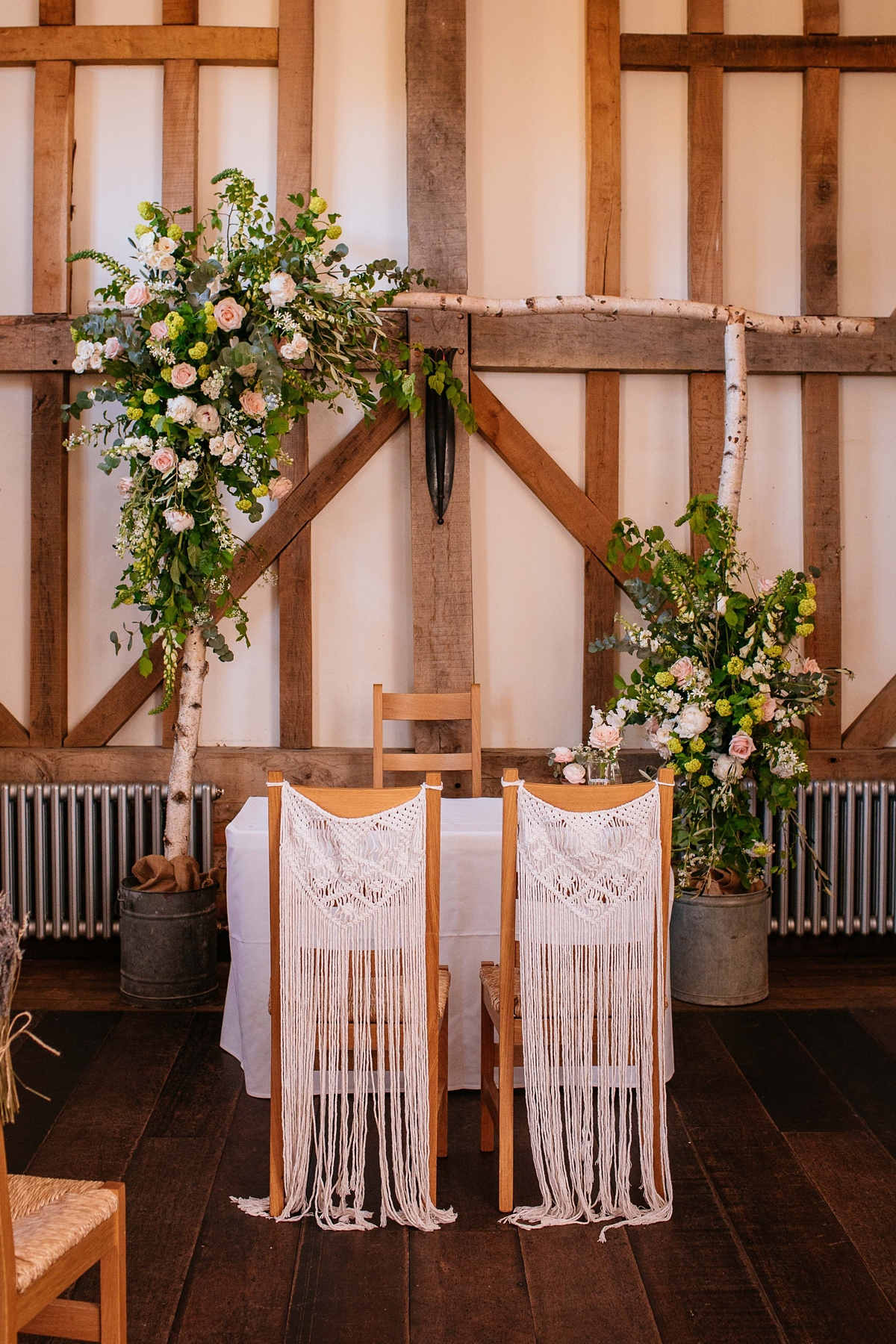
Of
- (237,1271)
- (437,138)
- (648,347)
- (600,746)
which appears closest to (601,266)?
(648,347)

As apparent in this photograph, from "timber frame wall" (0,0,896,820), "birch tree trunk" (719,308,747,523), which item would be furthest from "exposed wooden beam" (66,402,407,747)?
"birch tree trunk" (719,308,747,523)

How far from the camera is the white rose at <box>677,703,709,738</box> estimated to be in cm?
332

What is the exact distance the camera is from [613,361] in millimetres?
4027

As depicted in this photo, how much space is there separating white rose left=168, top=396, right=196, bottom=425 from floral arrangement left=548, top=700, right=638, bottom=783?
162 centimetres

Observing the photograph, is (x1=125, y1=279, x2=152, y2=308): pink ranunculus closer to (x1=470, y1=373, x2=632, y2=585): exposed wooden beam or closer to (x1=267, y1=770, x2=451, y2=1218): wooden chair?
(x1=470, y1=373, x2=632, y2=585): exposed wooden beam

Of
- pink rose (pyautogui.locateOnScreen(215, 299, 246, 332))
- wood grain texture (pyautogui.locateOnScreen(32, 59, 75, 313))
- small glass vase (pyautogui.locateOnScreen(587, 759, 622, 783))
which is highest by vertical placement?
wood grain texture (pyautogui.locateOnScreen(32, 59, 75, 313))

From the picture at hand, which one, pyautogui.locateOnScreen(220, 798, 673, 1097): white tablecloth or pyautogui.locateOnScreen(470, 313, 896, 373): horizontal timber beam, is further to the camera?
pyautogui.locateOnScreen(470, 313, 896, 373): horizontal timber beam

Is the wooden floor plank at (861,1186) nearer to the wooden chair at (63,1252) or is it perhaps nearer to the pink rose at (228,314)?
the wooden chair at (63,1252)

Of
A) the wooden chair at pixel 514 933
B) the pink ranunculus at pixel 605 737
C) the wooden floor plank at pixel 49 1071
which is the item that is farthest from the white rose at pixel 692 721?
the wooden floor plank at pixel 49 1071

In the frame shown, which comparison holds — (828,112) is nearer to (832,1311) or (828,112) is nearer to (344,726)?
(344,726)

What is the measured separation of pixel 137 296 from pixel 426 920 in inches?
83.3

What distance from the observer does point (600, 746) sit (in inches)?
134

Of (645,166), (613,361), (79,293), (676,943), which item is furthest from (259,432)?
(676,943)

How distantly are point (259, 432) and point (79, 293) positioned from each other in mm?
1202
